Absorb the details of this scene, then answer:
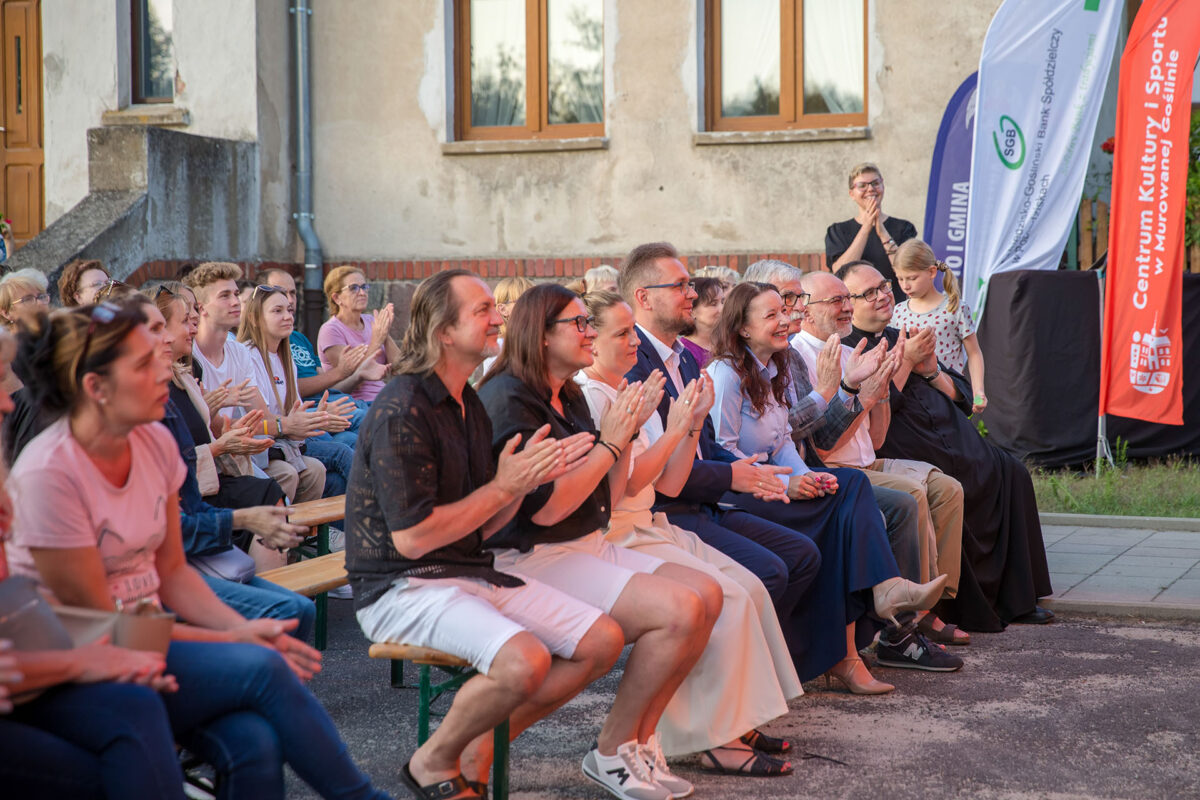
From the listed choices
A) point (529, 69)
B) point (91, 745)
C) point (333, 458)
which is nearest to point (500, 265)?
point (529, 69)

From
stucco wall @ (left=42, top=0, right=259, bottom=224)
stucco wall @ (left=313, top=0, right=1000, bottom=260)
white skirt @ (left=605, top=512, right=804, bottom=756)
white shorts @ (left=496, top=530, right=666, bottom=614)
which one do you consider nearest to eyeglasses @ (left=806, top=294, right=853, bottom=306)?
white skirt @ (left=605, top=512, right=804, bottom=756)

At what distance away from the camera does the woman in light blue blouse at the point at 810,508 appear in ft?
16.6

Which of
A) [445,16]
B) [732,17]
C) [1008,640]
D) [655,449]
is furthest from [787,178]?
[655,449]

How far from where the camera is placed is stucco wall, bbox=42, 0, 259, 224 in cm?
1234

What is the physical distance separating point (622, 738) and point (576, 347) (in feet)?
3.93

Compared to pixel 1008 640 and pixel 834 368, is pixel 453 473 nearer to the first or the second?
pixel 834 368

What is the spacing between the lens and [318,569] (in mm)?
4945

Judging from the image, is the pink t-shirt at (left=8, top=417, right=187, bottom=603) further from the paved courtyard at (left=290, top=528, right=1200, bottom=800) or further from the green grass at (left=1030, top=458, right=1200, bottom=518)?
the green grass at (left=1030, top=458, right=1200, bottom=518)

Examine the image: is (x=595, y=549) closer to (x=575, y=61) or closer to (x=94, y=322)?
(x=94, y=322)

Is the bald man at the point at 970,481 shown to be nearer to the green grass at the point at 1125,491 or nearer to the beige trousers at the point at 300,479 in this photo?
the green grass at the point at 1125,491

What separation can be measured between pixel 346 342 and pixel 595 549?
4.43m

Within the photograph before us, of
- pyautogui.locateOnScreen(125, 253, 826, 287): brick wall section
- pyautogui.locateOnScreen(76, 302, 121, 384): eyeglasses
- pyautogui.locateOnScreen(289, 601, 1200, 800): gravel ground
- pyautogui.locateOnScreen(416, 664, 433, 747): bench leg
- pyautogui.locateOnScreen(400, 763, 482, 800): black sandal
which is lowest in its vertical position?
pyautogui.locateOnScreen(289, 601, 1200, 800): gravel ground

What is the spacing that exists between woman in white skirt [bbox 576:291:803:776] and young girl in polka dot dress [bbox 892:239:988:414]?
9.29ft

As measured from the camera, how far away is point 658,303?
16.8ft
